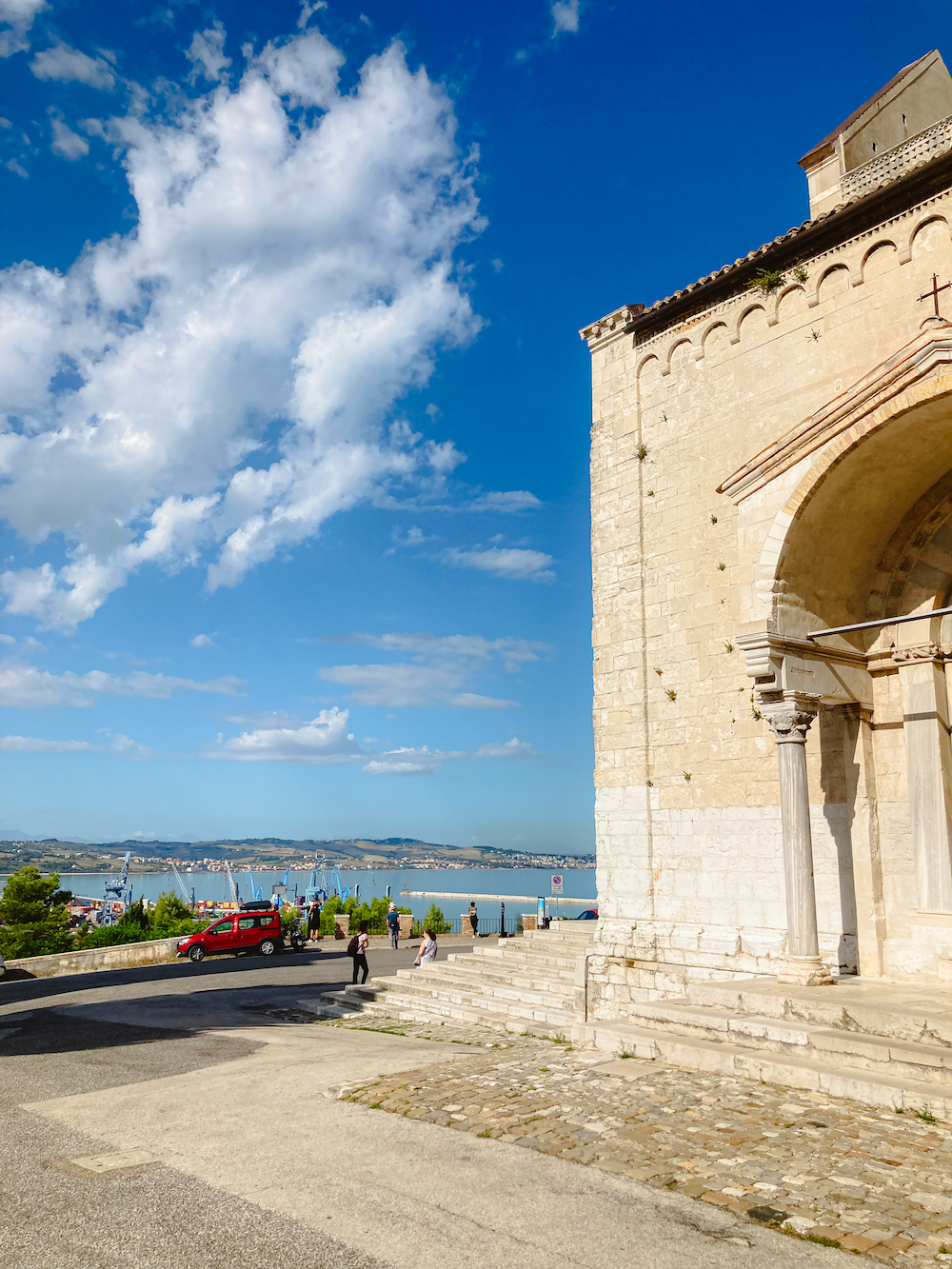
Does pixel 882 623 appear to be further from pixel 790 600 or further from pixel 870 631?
pixel 870 631

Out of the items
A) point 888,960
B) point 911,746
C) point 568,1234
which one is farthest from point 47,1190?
point 911,746

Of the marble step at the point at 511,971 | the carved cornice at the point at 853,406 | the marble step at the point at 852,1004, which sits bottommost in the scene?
the marble step at the point at 511,971

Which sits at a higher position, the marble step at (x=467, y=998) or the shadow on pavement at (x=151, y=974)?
the marble step at (x=467, y=998)

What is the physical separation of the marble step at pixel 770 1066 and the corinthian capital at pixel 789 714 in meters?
3.63

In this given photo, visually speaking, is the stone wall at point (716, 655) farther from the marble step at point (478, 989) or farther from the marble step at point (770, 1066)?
the marble step at point (770, 1066)

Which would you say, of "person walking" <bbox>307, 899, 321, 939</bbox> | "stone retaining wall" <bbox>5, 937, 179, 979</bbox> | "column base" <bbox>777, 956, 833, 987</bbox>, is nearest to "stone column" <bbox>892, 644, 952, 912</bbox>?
"column base" <bbox>777, 956, 833, 987</bbox>

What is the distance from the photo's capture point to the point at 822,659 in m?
11.1

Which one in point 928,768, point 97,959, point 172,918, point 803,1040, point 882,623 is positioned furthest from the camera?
point 172,918

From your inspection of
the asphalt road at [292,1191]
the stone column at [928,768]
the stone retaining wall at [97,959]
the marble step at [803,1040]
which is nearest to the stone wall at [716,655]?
the stone column at [928,768]

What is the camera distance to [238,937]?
29.3 m

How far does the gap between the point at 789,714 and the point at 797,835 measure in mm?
1455

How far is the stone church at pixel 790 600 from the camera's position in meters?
10.6

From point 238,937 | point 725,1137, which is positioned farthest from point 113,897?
point 725,1137

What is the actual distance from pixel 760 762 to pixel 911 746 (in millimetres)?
2026
